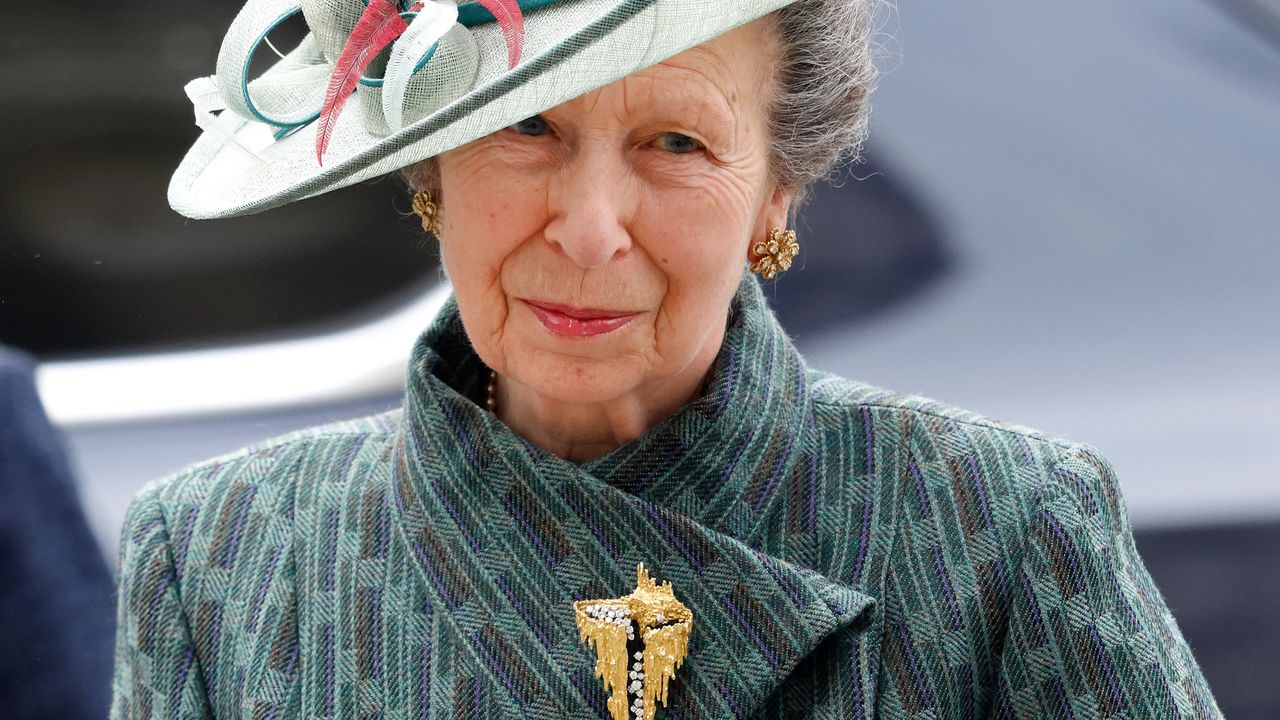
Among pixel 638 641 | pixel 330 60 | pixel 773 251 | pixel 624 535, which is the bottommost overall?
pixel 638 641

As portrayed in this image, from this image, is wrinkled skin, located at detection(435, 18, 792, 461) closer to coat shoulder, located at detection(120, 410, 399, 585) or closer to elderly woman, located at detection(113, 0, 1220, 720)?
elderly woman, located at detection(113, 0, 1220, 720)

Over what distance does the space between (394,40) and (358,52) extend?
3cm

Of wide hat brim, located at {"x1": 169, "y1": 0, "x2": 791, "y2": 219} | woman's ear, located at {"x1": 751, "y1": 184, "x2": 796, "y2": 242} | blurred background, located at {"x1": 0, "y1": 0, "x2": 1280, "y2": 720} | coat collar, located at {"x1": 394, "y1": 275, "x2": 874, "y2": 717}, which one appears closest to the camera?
wide hat brim, located at {"x1": 169, "y1": 0, "x2": 791, "y2": 219}

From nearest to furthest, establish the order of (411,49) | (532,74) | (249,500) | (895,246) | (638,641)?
(532,74) < (411,49) < (638,641) < (249,500) < (895,246)

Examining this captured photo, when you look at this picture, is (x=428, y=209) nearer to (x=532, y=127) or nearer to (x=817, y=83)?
(x=532, y=127)

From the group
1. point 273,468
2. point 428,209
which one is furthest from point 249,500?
point 428,209

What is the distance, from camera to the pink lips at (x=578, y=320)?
4.56ft

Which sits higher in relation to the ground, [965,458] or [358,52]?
[358,52]

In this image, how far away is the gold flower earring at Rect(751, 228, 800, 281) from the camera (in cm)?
156

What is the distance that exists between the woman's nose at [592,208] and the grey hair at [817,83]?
0.22 m

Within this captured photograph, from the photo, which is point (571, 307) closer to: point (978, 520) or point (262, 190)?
point (262, 190)

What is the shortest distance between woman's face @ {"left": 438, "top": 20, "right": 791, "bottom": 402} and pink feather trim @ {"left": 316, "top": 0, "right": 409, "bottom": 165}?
14 centimetres

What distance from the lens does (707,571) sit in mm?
1447

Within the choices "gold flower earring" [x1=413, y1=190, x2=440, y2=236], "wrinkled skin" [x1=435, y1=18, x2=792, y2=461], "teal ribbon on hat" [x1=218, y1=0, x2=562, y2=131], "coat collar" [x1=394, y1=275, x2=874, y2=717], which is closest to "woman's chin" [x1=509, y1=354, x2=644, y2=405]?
"wrinkled skin" [x1=435, y1=18, x2=792, y2=461]
